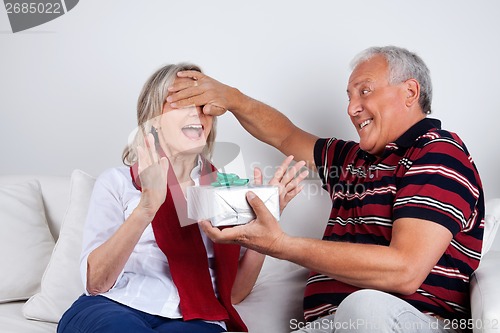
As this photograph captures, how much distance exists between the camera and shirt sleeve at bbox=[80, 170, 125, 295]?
1640 mm

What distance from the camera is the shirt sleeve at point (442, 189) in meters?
1.57

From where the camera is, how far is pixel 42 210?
89.0 inches

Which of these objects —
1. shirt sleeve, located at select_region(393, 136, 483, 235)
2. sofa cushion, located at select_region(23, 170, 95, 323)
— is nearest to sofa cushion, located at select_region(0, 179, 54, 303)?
sofa cushion, located at select_region(23, 170, 95, 323)

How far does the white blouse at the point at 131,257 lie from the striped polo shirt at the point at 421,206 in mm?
395

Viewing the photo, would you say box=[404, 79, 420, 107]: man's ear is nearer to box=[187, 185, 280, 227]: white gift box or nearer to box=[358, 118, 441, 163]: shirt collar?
box=[358, 118, 441, 163]: shirt collar

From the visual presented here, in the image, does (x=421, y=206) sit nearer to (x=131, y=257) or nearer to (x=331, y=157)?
(x=331, y=157)

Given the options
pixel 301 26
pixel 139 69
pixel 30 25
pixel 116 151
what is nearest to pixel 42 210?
pixel 116 151

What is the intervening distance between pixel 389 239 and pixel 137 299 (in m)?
0.69

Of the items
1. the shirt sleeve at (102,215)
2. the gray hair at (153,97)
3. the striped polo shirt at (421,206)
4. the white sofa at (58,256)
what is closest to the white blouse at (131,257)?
the shirt sleeve at (102,215)

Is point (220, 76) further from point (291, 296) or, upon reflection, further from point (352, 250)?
point (352, 250)

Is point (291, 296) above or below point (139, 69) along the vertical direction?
below

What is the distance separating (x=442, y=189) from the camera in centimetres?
159

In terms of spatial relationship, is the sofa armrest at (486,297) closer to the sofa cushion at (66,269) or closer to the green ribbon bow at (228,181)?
the green ribbon bow at (228,181)

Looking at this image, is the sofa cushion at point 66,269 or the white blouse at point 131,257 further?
the sofa cushion at point 66,269
